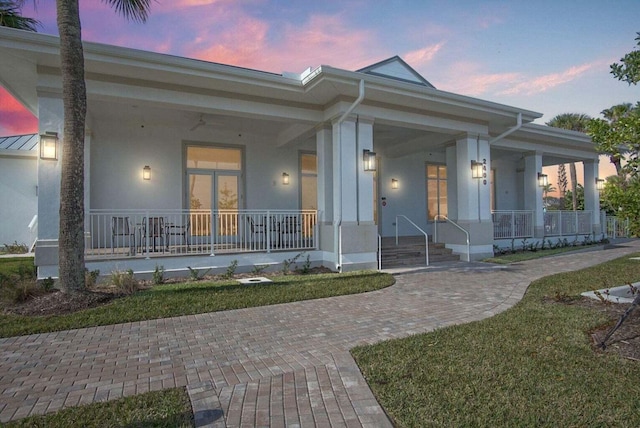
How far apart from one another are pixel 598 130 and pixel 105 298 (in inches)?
265

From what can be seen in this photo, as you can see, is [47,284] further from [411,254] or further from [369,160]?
[411,254]

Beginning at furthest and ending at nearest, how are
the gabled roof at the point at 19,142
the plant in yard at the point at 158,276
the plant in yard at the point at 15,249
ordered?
the gabled roof at the point at 19,142 < the plant in yard at the point at 15,249 < the plant in yard at the point at 158,276

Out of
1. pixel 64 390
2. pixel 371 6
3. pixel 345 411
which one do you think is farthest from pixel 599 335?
pixel 371 6

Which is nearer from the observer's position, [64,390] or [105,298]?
[64,390]

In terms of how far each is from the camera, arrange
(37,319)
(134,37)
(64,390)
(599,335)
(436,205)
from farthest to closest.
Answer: (436,205) → (134,37) → (37,319) → (599,335) → (64,390)

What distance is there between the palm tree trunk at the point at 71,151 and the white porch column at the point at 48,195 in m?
1.36

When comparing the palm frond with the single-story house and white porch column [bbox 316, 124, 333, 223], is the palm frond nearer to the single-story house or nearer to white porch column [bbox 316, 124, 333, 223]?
the single-story house

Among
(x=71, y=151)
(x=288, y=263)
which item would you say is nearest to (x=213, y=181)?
(x=288, y=263)

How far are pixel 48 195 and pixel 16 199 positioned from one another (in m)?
7.50

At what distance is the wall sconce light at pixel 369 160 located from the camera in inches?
325

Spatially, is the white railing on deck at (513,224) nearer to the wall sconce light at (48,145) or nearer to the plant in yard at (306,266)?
the plant in yard at (306,266)

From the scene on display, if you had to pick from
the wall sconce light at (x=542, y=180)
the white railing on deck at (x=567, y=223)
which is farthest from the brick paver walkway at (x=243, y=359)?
the white railing on deck at (x=567, y=223)

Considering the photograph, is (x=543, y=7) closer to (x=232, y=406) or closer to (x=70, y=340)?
(x=232, y=406)

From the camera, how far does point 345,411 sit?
2.51 m
